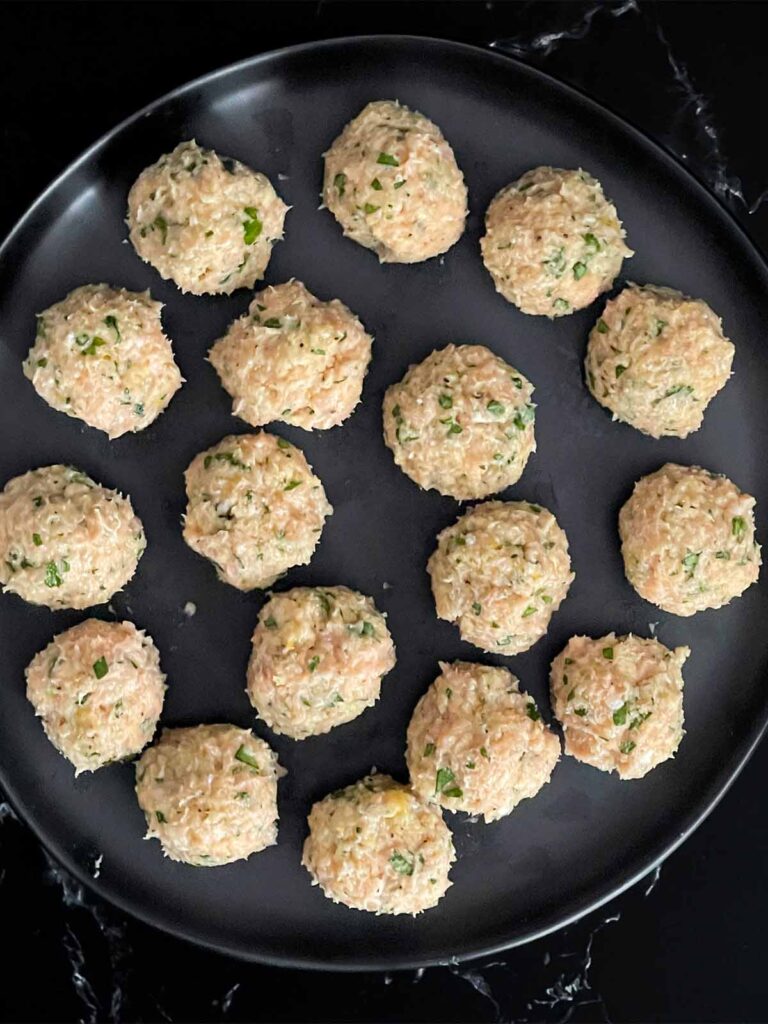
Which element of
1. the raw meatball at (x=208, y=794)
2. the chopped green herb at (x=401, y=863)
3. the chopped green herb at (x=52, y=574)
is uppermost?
the chopped green herb at (x=52, y=574)

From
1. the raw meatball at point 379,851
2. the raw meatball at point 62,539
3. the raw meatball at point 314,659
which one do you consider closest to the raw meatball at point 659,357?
the raw meatball at point 314,659

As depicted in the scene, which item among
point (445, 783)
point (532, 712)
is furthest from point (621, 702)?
point (445, 783)

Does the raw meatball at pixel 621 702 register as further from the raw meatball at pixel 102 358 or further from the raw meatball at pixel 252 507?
the raw meatball at pixel 102 358

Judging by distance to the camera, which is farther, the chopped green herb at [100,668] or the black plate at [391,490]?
the black plate at [391,490]

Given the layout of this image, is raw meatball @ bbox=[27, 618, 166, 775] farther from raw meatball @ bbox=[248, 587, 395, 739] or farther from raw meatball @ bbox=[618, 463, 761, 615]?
raw meatball @ bbox=[618, 463, 761, 615]

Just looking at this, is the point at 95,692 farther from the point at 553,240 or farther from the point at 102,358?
the point at 553,240

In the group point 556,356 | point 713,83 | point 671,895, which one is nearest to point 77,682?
point 556,356

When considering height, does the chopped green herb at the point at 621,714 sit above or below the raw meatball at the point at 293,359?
below

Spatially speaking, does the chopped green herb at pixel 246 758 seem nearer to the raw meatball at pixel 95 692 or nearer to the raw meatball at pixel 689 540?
the raw meatball at pixel 95 692
